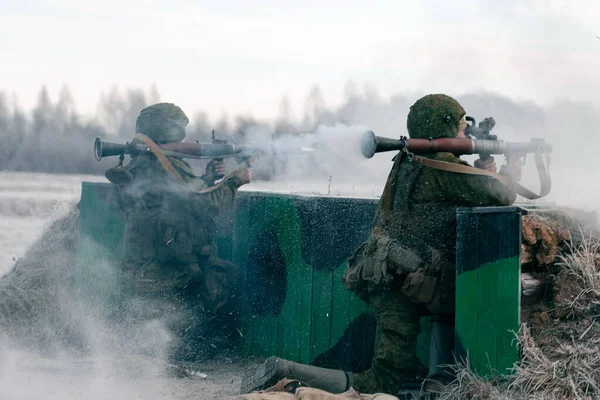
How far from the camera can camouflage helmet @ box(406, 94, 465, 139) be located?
604cm

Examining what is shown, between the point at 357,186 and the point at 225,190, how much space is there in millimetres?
5683

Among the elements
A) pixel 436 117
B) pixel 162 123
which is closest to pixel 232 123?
pixel 162 123

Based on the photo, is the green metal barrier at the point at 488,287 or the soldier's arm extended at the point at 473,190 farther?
the soldier's arm extended at the point at 473,190

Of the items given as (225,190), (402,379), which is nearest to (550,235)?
(402,379)

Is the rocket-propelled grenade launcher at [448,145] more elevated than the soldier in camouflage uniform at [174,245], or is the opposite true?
the rocket-propelled grenade launcher at [448,145]

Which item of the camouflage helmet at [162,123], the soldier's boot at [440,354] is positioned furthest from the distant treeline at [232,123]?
the soldier's boot at [440,354]

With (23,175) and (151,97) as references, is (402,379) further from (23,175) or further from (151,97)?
(23,175)

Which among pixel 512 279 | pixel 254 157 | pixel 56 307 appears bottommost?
pixel 56 307

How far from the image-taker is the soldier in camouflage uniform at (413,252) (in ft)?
19.2

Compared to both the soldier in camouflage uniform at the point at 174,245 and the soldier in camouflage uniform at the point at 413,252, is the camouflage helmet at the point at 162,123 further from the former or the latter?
the soldier in camouflage uniform at the point at 413,252

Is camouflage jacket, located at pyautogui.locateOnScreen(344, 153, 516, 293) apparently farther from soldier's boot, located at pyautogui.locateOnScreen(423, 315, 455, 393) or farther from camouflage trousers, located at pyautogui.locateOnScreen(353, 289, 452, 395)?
soldier's boot, located at pyautogui.locateOnScreen(423, 315, 455, 393)

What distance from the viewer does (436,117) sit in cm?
603

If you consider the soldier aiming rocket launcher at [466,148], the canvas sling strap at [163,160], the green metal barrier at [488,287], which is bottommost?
the green metal barrier at [488,287]

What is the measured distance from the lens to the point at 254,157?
8.11 m
